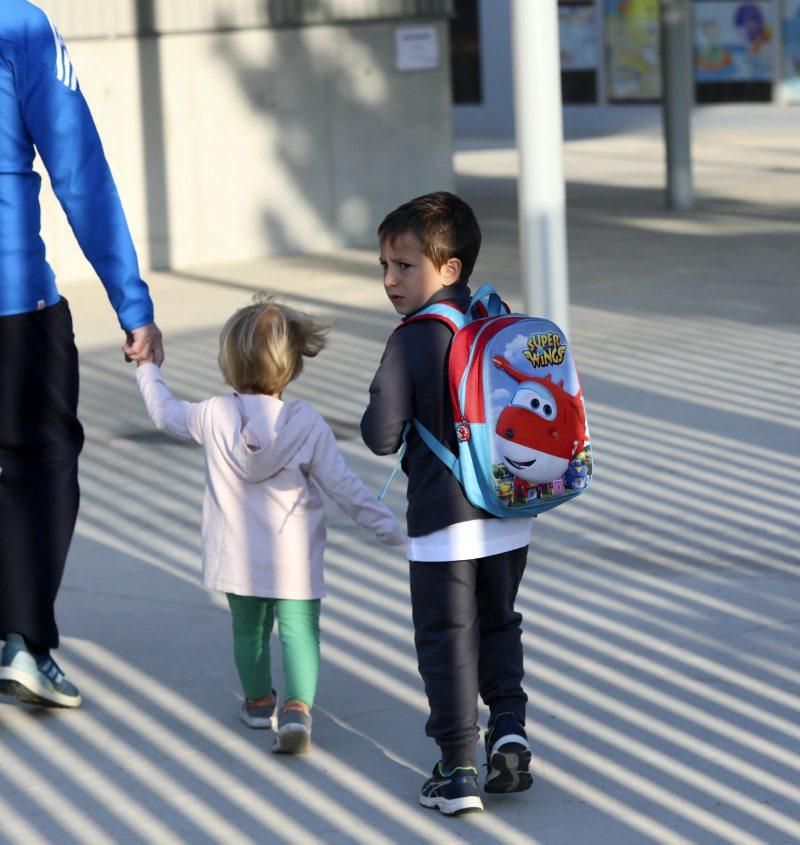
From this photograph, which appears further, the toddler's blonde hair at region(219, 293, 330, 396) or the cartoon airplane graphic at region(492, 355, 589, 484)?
the toddler's blonde hair at region(219, 293, 330, 396)

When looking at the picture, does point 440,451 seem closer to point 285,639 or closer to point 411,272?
point 411,272

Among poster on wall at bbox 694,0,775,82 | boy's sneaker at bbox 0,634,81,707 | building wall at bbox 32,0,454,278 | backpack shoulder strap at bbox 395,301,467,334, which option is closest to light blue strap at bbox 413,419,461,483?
backpack shoulder strap at bbox 395,301,467,334

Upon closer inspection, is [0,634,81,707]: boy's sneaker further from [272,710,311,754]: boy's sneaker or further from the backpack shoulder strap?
the backpack shoulder strap

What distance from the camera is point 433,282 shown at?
3.47m

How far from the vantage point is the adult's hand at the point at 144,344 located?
4059 mm

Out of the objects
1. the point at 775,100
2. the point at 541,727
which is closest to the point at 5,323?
the point at 541,727

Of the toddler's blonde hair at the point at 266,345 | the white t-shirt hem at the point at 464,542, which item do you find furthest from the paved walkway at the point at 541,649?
the toddler's blonde hair at the point at 266,345

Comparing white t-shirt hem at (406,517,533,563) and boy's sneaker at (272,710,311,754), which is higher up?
white t-shirt hem at (406,517,533,563)

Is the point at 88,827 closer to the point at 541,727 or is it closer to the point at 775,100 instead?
the point at 541,727

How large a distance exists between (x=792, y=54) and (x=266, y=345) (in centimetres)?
2349

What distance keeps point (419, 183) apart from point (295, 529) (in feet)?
35.3

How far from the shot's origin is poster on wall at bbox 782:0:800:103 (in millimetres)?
25641

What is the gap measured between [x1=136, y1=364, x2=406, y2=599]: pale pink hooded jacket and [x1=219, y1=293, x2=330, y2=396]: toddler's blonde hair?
6 centimetres

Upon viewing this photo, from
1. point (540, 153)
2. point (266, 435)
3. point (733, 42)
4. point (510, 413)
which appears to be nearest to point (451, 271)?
point (510, 413)
